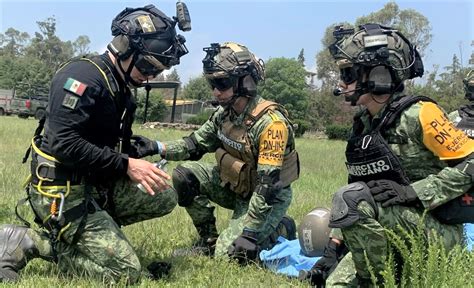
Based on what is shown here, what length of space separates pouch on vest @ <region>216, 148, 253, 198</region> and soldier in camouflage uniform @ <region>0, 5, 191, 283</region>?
4.09 feet

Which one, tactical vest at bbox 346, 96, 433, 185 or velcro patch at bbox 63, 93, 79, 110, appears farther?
velcro patch at bbox 63, 93, 79, 110

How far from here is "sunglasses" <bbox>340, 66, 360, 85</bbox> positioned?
3719mm

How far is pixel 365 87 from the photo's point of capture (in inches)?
146

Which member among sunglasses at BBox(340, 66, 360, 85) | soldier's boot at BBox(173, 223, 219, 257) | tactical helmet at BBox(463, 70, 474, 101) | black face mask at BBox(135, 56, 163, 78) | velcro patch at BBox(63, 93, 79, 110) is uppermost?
tactical helmet at BBox(463, 70, 474, 101)

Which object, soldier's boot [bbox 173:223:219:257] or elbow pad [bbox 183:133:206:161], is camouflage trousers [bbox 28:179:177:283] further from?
elbow pad [bbox 183:133:206:161]

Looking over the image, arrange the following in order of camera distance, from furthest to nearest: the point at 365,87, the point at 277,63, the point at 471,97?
the point at 277,63, the point at 471,97, the point at 365,87

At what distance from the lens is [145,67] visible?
4074 mm

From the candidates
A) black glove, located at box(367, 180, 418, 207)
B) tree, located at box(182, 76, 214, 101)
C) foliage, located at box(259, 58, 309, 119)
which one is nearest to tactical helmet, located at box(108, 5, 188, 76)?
black glove, located at box(367, 180, 418, 207)

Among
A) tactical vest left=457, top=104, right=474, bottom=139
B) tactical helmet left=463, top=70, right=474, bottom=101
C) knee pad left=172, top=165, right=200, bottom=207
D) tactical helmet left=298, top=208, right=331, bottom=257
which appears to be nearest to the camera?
tactical helmet left=298, top=208, right=331, bottom=257

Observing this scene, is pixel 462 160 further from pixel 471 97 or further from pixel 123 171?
pixel 471 97

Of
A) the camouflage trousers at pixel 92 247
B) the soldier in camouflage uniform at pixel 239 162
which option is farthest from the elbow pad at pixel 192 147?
the camouflage trousers at pixel 92 247

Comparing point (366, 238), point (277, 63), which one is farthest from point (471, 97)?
point (277, 63)

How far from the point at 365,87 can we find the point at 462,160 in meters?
0.78

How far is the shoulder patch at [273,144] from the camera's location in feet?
15.3
